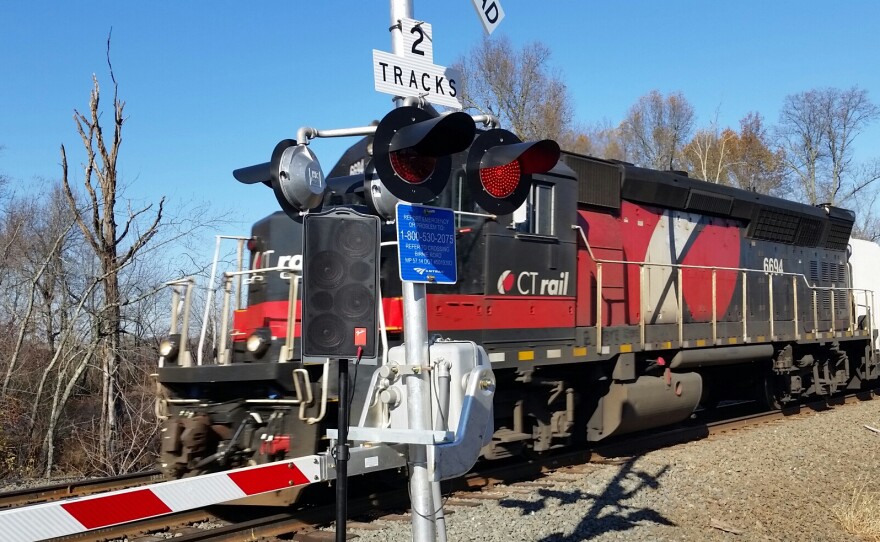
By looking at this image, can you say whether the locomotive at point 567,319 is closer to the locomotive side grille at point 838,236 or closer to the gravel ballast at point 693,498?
the gravel ballast at point 693,498

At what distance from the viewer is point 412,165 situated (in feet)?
12.5

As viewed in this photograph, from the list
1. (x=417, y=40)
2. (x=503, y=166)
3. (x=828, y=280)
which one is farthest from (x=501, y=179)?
(x=828, y=280)

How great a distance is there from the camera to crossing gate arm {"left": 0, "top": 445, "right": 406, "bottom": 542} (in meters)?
2.96

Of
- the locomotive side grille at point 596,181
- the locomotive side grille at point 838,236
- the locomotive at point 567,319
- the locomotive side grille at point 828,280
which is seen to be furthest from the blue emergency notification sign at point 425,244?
the locomotive side grille at point 838,236

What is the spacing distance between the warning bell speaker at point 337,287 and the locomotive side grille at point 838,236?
14181mm

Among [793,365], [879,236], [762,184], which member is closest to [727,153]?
[762,184]

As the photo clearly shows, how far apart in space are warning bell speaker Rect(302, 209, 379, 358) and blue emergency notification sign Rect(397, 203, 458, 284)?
0.14 m

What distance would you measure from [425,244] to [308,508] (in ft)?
12.0

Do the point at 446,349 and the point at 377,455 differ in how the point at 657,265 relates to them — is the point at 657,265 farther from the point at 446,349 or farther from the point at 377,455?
the point at 446,349

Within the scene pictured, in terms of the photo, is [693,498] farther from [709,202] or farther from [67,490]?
[67,490]

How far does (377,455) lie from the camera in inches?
205

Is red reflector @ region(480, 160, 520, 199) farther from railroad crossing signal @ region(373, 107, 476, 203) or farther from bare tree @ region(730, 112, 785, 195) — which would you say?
bare tree @ region(730, 112, 785, 195)

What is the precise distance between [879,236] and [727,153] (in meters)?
12.0

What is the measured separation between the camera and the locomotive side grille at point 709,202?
37.6 ft
